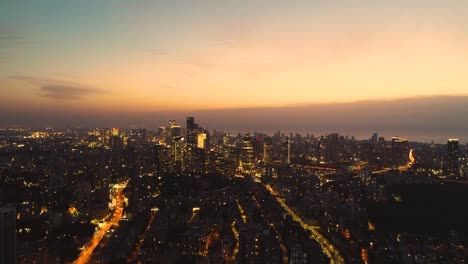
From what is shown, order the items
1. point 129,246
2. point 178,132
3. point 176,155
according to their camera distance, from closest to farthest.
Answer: point 129,246 < point 176,155 < point 178,132

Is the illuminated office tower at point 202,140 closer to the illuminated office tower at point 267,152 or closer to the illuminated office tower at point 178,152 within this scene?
the illuminated office tower at point 178,152

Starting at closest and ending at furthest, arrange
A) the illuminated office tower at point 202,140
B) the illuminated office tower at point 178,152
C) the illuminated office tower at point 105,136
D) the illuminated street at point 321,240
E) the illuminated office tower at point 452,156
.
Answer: the illuminated street at point 321,240, the illuminated office tower at point 452,156, the illuminated office tower at point 178,152, the illuminated office tower at point 202,140, the illuminated office tower at point 105,136

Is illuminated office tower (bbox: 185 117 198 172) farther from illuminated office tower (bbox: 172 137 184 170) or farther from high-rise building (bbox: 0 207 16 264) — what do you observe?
high-rise building (bbox: 0 207 16 264)

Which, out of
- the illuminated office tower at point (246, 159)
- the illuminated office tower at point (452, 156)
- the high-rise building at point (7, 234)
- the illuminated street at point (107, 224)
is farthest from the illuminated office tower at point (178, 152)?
the high-rise building at point (7, 234)

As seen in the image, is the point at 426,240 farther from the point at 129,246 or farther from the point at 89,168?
the point at 89,168

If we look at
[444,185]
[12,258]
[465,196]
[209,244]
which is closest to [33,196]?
[209,244]

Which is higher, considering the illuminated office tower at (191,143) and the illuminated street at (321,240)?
the illuminated office tower at (191,143)

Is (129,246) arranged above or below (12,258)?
below
